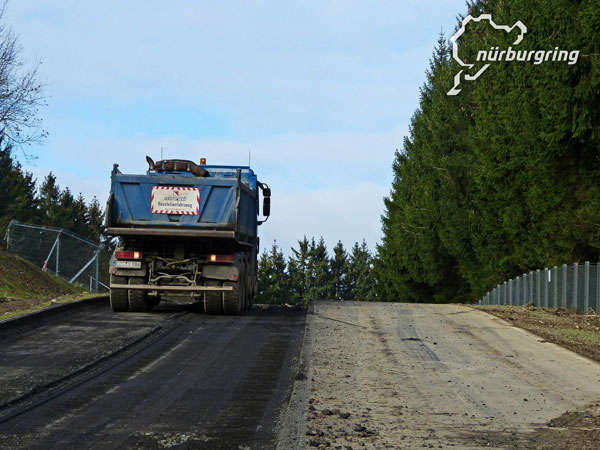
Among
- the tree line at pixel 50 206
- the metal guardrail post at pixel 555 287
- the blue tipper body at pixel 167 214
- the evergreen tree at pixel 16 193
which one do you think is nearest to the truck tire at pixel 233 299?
the blue tipper body at pixel 167 214

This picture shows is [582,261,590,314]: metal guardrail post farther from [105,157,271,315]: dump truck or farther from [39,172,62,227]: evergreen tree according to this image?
[39,172,62,227]: evergreen tree

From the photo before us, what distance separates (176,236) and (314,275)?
134 meters

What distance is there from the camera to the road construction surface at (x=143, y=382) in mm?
7770

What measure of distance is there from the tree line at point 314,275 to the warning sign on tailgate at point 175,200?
11834 cm

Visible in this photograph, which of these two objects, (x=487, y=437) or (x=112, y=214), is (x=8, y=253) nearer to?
(x=112, y=214)

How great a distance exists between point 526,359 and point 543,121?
34.0 feet

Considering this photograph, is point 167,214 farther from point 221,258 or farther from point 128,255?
point 221,258

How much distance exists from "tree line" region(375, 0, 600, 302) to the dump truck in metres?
8.54

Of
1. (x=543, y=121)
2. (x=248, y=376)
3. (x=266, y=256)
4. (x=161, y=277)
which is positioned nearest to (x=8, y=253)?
(x=161, y=277)

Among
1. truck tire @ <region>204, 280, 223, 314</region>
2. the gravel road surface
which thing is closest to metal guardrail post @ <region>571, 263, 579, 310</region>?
the gravel road surface

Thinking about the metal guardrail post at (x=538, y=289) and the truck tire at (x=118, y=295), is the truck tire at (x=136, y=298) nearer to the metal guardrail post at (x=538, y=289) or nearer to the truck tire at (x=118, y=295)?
the truck tire at (x=118, y=295)

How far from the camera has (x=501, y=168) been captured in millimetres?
31547

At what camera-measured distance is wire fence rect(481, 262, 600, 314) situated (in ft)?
78.4

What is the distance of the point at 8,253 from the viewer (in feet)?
102
